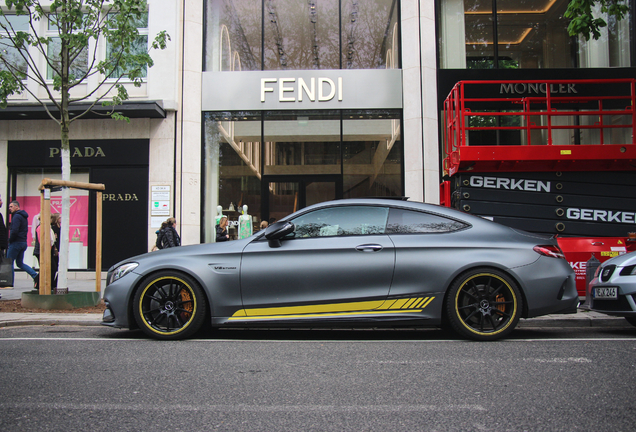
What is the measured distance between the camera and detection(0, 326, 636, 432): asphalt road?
9.43 feet

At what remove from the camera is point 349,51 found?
13914 millimetres

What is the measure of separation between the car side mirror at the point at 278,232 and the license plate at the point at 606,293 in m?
3.70

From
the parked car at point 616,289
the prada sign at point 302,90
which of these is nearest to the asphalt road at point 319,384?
the parked car at point 616,289

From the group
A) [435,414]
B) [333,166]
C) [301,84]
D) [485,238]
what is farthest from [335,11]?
[435,414]

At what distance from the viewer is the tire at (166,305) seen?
5.35m

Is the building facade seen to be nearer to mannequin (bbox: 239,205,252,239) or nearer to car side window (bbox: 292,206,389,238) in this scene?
mannequin (bbox: 239,205,252,239)

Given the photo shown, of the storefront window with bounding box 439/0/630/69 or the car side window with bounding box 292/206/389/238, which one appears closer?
the car side window with bounding box 292/206/389/238

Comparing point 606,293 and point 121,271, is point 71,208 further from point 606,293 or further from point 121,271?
point 606,293

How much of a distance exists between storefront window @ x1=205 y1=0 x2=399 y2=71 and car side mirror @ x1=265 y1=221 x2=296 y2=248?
9408mm

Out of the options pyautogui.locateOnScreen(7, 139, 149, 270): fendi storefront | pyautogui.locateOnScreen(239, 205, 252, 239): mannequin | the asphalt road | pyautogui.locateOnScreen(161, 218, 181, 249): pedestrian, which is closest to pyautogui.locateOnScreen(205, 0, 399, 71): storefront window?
pyautogui.locateOnScreen(7, 139, 149, 270): fendi storefront

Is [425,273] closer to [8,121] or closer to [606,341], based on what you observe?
[606,341]

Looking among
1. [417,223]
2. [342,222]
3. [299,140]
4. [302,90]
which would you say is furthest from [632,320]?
[302,90]

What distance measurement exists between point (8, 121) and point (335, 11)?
30.6 feet

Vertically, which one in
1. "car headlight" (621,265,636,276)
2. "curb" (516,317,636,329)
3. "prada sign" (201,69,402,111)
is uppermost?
"prada sign" (201,69,402,111)
